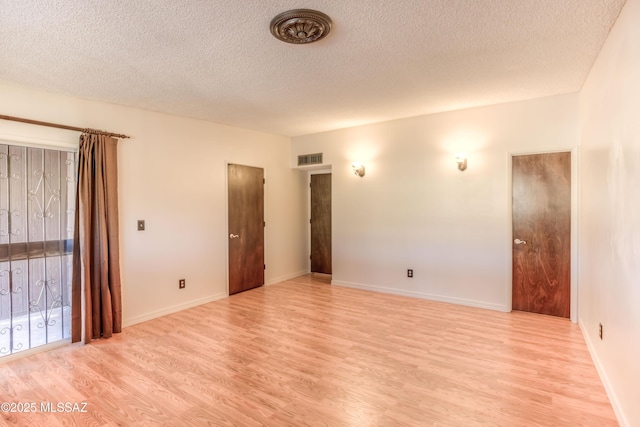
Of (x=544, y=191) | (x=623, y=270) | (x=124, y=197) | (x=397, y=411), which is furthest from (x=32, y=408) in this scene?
(x=544, y=191)

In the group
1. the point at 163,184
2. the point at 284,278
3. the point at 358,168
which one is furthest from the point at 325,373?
the point at 284,278

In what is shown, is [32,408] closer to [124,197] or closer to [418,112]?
[124,197]

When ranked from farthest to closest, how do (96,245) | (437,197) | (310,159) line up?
(310,159) < (437,197) < (96,245)

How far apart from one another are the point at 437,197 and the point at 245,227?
2.95 m

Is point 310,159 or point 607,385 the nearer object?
point 607,385

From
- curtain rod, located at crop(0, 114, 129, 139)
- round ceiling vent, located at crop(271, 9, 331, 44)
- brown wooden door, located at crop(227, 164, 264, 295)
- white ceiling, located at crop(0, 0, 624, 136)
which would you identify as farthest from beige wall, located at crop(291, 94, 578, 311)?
curtain rod, located at crop(0, 114, 129, 139)

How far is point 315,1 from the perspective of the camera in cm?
198

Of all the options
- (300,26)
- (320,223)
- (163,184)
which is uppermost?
(300,26)

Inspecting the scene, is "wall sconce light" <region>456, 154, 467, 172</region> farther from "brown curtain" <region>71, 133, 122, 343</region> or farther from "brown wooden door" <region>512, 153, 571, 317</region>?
"brown curtain" <region>71, 133, 122, 343</region>

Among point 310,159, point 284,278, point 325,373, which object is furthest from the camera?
point 284,278

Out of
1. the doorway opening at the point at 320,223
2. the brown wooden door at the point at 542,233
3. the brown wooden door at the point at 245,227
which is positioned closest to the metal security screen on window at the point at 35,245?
the brown wooden door at the point at 245,227

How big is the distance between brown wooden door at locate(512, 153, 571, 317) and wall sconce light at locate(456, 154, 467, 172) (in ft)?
1.87

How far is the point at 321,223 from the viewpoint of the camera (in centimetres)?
644

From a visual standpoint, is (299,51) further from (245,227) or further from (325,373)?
(245,227)
